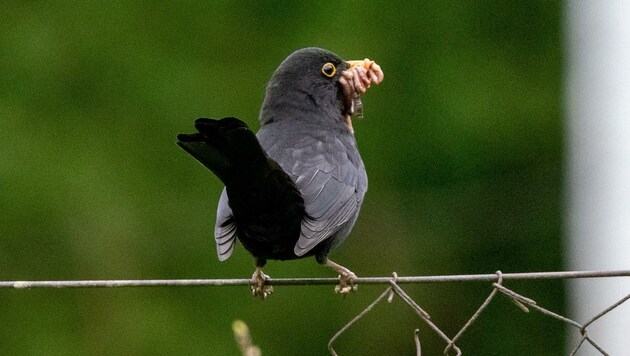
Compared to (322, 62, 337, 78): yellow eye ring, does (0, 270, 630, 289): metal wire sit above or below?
below

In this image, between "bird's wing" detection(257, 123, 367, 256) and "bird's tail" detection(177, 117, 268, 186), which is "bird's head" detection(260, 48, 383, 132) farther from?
"bird's tail" detection(177, 117, 268, 186)

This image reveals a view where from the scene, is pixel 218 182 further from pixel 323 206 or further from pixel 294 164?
pixel 323 206

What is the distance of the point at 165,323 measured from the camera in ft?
37.2

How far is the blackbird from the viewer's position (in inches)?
220

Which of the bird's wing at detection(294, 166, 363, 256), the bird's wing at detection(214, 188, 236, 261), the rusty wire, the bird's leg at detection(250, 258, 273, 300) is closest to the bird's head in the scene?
the bird's wing at detection(294, 166, 363, 256)

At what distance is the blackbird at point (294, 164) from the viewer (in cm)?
558

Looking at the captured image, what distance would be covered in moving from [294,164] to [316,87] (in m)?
0.92

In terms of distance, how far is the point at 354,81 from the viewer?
719cm

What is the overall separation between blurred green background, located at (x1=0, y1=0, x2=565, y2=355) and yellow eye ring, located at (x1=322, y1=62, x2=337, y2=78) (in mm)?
3753

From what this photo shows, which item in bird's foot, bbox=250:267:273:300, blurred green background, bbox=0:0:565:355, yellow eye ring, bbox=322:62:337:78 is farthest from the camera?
blurred green background, bbox=0:0:565:355

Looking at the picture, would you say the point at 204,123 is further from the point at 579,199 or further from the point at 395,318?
the point at 579,199

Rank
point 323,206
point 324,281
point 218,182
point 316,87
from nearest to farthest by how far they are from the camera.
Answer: point 324,281, point 323,206, point 316,87, point 218,182

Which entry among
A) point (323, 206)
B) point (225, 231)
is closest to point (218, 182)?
point (323, 206)

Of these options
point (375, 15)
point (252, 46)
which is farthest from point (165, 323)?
point (375, 15)
